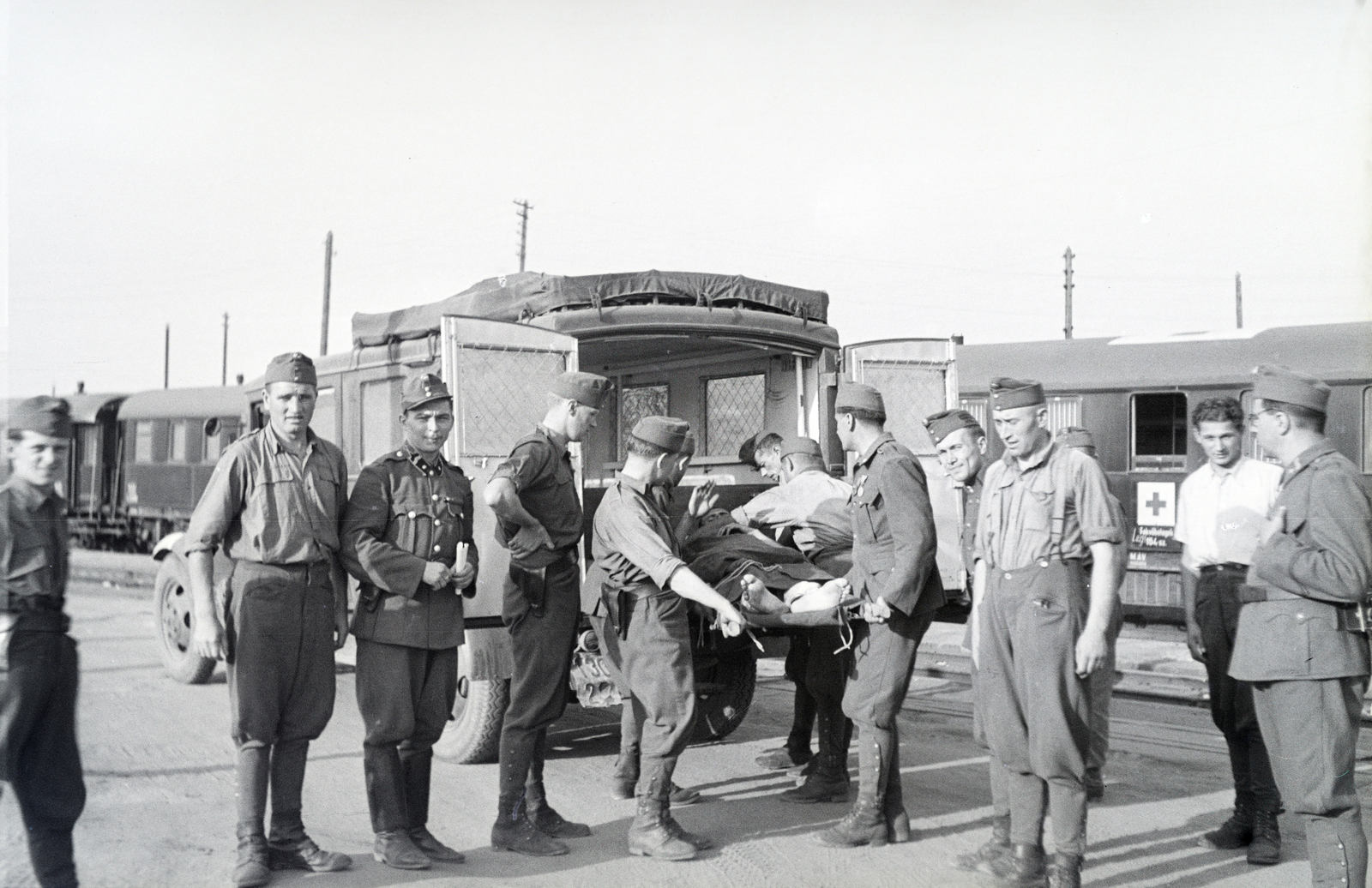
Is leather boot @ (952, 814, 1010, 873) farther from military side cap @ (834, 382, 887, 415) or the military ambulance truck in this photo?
military side cap @ (834, 382, 887, 415)

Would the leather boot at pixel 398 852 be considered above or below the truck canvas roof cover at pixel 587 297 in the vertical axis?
below

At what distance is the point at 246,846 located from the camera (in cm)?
425

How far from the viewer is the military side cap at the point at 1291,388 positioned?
414cm

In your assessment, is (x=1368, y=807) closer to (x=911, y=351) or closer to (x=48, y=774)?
(x=911, y=351)

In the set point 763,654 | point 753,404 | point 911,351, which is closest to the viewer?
point 763,654

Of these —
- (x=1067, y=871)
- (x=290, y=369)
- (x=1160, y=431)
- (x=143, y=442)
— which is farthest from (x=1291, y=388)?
(x=143, y=442)

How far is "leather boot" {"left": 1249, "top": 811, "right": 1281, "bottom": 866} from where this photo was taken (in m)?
4.74

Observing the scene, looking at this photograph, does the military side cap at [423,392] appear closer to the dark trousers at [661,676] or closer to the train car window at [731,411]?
the dark trousers at [661,676]

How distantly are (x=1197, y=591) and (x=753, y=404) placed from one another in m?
3.73

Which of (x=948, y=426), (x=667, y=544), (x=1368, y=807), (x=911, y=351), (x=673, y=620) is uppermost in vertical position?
(x=911, y=351)

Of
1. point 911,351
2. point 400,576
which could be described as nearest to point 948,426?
point 911,351

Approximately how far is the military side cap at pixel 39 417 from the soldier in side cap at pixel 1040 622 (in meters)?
3.43

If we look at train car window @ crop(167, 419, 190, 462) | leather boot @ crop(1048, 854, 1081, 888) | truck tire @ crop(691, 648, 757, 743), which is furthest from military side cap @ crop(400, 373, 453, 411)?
train car window @ crop(167, 419, 190, 462)

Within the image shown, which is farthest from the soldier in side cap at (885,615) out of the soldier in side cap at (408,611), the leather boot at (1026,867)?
the soldier in side cap at (408,611)
